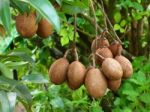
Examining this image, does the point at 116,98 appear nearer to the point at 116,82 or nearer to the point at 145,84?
the point at 145,84

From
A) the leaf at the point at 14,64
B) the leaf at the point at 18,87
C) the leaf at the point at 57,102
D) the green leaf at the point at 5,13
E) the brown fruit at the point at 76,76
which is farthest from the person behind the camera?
the leaf at the point at 57,102

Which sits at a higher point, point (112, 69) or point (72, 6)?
point (72, 6)

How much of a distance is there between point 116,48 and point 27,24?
0.28 metres

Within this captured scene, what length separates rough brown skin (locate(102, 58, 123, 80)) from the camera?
3.46 feet

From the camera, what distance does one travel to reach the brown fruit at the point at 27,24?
0.98 metres

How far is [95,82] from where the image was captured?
41.5 inches

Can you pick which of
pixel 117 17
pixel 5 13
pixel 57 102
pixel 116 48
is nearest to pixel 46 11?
pixel 5 13

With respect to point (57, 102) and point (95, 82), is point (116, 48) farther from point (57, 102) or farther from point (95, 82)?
point (57, 102)

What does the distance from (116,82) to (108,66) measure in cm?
5

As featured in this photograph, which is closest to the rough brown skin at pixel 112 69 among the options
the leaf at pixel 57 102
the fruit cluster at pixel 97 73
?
the fruit cluster at pixel 97 73

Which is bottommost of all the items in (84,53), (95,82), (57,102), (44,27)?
(57,102)

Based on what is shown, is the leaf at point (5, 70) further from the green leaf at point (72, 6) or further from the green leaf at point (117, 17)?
the green leaf at point (117, 17)

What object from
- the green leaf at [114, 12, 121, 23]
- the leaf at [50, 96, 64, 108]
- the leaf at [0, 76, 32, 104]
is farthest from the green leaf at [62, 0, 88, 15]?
Answer: the green leaf at [114, 12, 121, 23]

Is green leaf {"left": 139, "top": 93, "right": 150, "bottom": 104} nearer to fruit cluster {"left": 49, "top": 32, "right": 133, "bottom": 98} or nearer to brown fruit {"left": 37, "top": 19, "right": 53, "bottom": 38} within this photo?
fruit cluster {"left": 49, "top": 32, "right": 133, "bottom": 98}
